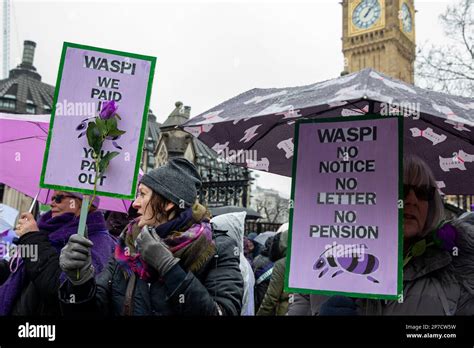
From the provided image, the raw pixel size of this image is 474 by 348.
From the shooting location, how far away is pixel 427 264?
2131 mm

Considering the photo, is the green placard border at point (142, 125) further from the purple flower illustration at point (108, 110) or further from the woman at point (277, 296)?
the woman at point (277, 296)

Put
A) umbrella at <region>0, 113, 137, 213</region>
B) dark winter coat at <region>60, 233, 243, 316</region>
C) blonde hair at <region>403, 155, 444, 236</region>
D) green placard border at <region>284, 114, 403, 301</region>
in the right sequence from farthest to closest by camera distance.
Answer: umbrella at <region>0, 113, 137, 213</region> → blonde hair at <region>403, 155, 444, 236</region> → dark winter coat at <region>60, 233, 243, 316</region> → green placard border at <region>284, 114, 403, 301</region>

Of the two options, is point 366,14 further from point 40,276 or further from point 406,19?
→ point 40,276

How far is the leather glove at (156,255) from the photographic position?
2.12 m

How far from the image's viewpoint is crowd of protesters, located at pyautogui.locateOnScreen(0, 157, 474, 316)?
2098 mm

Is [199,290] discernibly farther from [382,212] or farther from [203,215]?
[382,212]

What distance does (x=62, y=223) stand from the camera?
9.73 feet

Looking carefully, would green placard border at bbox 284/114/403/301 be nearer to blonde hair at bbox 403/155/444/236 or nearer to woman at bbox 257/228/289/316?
blonde hair at bbox 403/155/444/236

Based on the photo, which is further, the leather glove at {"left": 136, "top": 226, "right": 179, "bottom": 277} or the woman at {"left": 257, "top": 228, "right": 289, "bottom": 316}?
the woman at {"left": 257, "top": 228, "right": 289, "bottom": 316}

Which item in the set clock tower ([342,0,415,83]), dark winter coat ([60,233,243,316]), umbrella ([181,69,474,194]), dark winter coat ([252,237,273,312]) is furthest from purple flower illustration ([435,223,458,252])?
clock tower ([342,0,415,83])

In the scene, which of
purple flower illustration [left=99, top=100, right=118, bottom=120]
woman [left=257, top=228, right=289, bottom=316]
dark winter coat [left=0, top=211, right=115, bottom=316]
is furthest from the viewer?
woman [left=257, top=228, right=289, bottom=316]

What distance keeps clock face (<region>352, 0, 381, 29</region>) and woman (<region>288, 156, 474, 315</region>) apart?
5993 centimetres

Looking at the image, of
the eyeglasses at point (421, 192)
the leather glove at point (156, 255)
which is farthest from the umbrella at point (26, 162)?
the eyeglasses at point (421, 192)

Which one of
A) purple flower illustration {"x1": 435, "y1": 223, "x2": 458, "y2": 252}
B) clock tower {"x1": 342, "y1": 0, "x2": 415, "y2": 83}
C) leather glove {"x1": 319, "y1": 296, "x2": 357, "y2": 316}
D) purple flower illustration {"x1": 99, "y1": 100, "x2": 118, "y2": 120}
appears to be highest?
clock tower {"x1": 342, "y1": 0, "x2": 415, "y2": 83}
